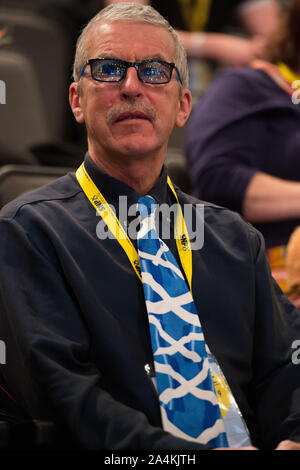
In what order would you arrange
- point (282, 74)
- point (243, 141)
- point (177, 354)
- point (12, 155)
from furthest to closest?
point (282, 74) < point (243, 141) < point (12, 155) < point (177, 354)

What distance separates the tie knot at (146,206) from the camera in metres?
1.33

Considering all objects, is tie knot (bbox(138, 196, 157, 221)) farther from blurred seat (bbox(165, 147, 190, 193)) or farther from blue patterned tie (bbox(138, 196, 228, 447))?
blurred seat (bbox(165, 147, 190, 193))

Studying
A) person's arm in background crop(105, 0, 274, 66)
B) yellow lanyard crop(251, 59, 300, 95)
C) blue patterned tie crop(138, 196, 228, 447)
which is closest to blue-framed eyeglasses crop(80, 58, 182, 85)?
blue patterned tie crop(138, 196, 228, 447)

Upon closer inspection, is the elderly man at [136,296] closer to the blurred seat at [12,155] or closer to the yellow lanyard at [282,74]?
the blurred seat at [12,155]

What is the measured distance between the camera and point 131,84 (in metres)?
1.30

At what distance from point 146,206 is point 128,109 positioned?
0.57ft

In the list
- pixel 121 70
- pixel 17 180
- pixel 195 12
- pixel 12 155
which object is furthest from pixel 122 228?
pixel 195 12

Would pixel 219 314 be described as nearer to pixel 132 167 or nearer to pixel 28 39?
pixel 132 167

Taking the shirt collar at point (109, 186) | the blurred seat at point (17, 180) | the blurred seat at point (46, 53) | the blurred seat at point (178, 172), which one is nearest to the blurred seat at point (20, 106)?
the blurred seat at point (46, 53)

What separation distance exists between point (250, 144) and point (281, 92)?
0.21 metres

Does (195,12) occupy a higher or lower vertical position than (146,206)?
higher

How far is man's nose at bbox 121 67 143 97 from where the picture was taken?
1301 millimetres

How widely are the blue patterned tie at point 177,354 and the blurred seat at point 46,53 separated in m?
1.75

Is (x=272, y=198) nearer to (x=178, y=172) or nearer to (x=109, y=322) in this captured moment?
(x=178, y=172)
